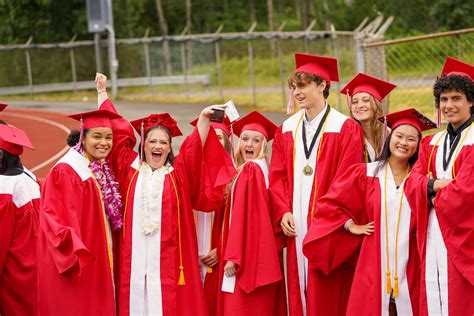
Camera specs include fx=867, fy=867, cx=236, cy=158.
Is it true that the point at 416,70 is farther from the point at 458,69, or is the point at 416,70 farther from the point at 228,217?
the point at 458,69

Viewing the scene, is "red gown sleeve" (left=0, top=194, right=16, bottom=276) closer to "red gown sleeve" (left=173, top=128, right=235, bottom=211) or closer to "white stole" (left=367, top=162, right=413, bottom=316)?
"red gown sleeve" (left=173, top=128, right=235, bottom=211)

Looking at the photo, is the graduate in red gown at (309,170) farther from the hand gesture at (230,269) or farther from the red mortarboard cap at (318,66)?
the hand gesture at (230,269)

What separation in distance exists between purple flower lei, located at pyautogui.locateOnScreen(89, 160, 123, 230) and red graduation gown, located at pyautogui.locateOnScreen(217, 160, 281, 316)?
35.6 inches

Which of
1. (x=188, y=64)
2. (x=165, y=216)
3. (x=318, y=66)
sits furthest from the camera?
(x=188, y=64)

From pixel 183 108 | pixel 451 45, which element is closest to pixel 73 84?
pixel 183 108

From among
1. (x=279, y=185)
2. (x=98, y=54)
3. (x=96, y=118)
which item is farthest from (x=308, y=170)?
(x=98, y=54)

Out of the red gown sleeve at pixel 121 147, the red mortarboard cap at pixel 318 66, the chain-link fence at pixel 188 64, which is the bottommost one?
the red gown sleeve at pixel 121 147

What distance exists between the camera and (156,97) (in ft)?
96.5

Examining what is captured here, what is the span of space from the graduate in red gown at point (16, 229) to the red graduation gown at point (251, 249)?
1638 mm

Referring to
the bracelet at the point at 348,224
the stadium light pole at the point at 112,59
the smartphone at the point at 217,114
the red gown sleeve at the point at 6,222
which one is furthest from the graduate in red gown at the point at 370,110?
the stadium light pole at the point at 112,59

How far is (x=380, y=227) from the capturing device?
6.51 meters

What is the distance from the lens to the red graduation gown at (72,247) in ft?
21.7

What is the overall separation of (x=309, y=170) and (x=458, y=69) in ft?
4.58

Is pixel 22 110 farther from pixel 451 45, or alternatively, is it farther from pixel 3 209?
pixel 3 209
